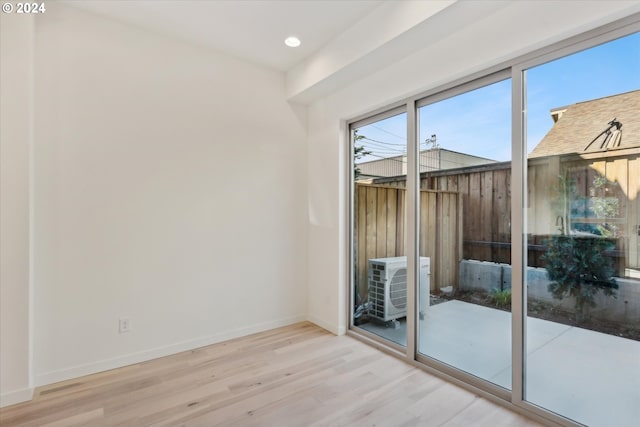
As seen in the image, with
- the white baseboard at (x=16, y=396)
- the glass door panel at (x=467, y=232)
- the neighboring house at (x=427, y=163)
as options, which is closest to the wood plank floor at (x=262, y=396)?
the white baseboard at (x=16, y=396)

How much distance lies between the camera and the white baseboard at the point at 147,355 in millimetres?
2363

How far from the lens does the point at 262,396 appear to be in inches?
86.4

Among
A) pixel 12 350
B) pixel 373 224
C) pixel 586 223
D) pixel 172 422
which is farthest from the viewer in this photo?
pixel 373 224

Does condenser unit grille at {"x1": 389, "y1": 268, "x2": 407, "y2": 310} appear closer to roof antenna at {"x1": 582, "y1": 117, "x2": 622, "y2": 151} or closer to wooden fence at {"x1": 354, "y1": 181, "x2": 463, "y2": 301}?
wooden fence at {"x1": 354, "y1": 181, "x2": 463, "y2": 301}

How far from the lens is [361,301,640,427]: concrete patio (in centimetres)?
170

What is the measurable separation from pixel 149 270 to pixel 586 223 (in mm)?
3175

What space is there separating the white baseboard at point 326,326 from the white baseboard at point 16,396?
7.87 feet

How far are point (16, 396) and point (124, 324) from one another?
2.36ft

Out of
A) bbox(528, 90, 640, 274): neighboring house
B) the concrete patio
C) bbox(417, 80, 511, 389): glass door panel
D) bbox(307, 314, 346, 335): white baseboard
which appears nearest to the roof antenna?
bbox(528, 90, 640, 274): neighboring house

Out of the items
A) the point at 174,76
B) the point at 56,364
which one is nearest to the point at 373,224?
the point at 174,76

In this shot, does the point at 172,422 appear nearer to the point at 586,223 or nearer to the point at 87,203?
the point at 87,203

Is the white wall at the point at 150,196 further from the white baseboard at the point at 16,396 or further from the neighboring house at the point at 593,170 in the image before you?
the neighboring house at the point at 593,170

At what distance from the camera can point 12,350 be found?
6.82 feet

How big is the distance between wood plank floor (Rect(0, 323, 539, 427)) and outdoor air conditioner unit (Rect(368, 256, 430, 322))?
0.41 meters
